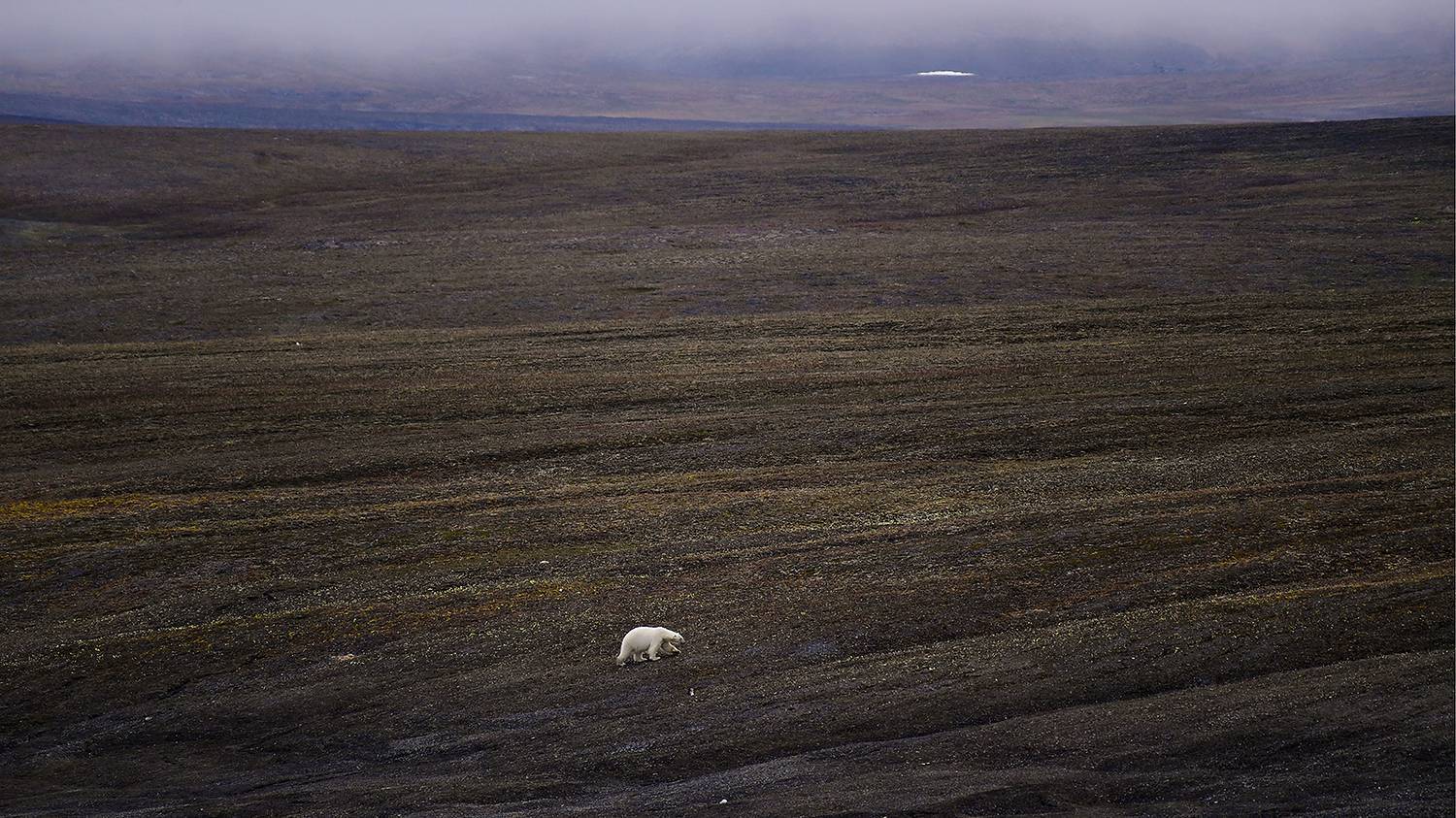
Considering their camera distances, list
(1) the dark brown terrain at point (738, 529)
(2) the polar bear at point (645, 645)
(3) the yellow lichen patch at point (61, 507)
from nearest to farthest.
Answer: (1) the dark brown terrain at point (738, 529), (2) the polar bear at point (645, 645), (3) the yellow lichen patch at point (61, 507)

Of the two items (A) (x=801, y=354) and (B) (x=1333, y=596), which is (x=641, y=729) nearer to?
(B) (x=1333, y=596)

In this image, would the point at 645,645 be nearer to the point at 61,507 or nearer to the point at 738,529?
the point at 738,529

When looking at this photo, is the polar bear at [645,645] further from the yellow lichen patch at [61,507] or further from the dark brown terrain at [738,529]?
the yellow lichen patch at [61,507]

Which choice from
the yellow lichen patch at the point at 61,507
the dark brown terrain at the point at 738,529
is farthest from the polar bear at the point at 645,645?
the yellow lichen patch at the point at 61,507

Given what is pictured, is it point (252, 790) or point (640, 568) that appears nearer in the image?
point (252, 790)

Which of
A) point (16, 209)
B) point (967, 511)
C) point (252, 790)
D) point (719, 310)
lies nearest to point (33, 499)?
point (252, 790)
